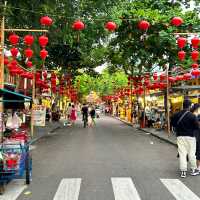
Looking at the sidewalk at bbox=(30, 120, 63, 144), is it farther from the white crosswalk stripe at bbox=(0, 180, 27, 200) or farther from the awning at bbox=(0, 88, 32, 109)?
the white crosswalk stripe at bbox=(0, 180, 27, 200)

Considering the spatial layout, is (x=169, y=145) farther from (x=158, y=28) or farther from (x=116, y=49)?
(x=116, y=49)

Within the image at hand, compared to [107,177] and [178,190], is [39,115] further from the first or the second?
[178,190]

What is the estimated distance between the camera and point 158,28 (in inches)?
1227

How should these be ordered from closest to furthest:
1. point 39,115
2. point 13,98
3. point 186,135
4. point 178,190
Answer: point 178,190 < point 186,135 < point 13,98 < point 39,115

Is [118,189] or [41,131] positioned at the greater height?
[41,131]

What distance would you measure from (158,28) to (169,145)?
35.0ft

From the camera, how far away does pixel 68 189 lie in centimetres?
1048

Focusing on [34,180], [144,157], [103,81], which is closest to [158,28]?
→ [144,157]

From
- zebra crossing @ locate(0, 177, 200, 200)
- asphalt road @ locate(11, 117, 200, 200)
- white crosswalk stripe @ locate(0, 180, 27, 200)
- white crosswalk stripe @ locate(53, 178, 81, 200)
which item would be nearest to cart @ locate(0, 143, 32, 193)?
white crosswalk stripe @ locate(0, 180, 27, 200)

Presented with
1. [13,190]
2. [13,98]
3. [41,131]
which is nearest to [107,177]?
[13,190]

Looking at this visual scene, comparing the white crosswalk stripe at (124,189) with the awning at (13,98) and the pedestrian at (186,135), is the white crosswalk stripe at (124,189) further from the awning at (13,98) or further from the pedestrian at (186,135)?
the awning at (13,98)

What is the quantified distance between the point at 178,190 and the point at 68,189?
2.25 m

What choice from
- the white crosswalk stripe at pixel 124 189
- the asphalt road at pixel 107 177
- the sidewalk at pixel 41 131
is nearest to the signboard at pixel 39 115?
the sidewalk at pixel 41 131

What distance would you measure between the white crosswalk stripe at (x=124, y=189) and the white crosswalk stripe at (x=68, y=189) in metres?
0.77
